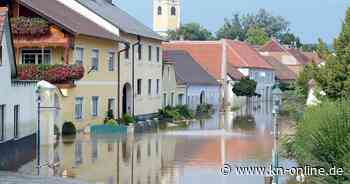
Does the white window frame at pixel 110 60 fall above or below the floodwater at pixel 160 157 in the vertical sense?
above

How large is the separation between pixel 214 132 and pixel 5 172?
74.9 feet

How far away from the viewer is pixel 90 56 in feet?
146

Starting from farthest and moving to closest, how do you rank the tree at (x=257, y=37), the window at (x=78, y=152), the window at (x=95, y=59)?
1. the tree at (x=257, y=37)
2. the window at (x=95, y=59)
3. the window at (x=78, y=152)

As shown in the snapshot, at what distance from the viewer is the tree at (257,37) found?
156 meters

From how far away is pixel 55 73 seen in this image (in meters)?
39.4

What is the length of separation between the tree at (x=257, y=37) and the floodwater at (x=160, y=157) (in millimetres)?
110808

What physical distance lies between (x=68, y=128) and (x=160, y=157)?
1042cm

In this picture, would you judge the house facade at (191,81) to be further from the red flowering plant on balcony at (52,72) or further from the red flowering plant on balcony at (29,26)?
the red flowering plant on balcony at (29,26)

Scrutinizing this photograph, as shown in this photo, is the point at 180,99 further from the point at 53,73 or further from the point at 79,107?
the point at 53,73

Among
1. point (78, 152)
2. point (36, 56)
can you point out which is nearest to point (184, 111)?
point (36, 56)

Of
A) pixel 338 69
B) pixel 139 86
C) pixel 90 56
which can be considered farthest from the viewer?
pixel 139 86

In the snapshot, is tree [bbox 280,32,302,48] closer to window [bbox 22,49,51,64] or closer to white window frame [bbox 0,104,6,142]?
window [bbox 22,49,51,64]

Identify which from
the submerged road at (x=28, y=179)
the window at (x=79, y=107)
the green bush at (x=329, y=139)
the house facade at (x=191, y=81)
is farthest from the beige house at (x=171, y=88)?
the green bush at (x=329, y=139)

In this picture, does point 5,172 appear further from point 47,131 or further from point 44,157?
point 47,131
